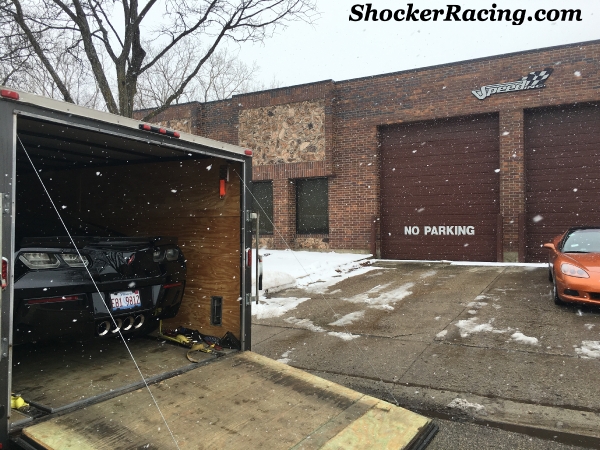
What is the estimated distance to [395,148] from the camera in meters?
14.8

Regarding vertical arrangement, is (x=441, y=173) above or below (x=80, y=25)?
below

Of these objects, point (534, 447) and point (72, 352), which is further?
point (72, 352)

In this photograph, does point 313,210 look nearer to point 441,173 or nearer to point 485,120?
point 441,173

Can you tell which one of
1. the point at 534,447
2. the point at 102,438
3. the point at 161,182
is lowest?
the point at 534,447

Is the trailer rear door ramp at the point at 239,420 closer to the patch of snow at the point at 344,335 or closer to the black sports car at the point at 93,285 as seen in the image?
the black sports car at the point at 93,285

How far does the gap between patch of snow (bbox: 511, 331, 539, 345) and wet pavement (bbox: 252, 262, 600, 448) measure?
0.01m

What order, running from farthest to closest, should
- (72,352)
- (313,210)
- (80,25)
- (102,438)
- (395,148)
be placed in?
(313,210) < (395,148) < (80,25) < (72,352) < (102,438)

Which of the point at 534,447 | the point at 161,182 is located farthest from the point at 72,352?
the point at 534,447

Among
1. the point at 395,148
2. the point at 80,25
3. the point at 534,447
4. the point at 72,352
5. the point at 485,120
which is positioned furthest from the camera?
the point at 395,148

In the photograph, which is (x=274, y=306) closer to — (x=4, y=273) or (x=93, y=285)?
(x=93, y=285)

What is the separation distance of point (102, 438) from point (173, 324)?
2.49 metres

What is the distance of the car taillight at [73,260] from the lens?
146 inches

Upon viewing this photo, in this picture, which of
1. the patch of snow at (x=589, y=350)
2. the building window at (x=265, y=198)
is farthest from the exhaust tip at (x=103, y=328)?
the building window at (x=265, y=198)

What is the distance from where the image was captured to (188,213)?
17.1 feet
